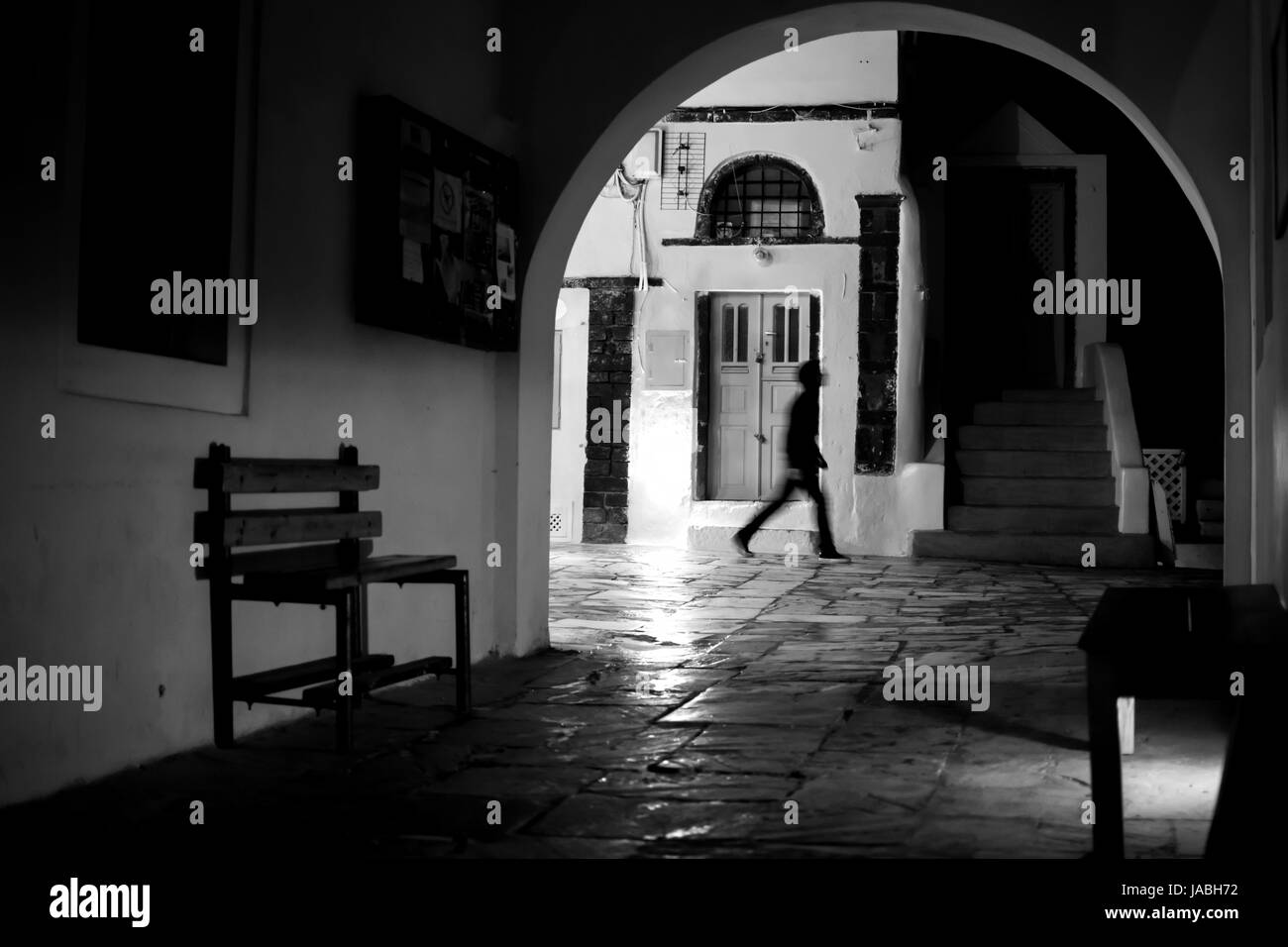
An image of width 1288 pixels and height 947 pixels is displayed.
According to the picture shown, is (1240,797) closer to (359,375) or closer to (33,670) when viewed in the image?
(33,670)

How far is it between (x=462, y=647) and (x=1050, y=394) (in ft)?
33.4

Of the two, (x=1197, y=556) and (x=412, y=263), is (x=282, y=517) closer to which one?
(x=412, y=263)

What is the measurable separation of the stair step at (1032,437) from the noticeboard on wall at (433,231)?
7.97 metres

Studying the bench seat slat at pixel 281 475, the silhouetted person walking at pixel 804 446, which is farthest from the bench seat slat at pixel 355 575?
the silhouetted person walking at pixel 804 446

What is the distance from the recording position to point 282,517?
14.3ft

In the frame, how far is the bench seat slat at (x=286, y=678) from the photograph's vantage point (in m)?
4.10

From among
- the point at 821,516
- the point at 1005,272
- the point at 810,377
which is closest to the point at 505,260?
the point at 810,377

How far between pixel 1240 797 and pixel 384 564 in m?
2.73

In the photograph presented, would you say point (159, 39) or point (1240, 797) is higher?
point (159, 39)

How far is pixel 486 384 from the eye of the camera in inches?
240

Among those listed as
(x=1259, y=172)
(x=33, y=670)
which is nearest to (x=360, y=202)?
(x=33, y=670)

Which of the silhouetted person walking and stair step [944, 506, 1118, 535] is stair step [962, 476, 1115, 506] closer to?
stair step [944, 506, 1118, 535]

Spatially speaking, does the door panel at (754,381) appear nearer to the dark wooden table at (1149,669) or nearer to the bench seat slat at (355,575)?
the bench seat slat at (355,575)

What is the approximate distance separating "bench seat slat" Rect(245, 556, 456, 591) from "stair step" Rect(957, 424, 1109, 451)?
924 centimetres
